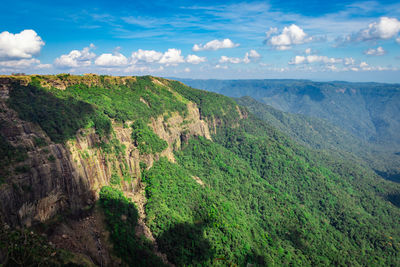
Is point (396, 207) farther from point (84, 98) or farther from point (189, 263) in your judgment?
point (84, 98)

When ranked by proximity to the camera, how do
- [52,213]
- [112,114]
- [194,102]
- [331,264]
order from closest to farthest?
[52,213], [112,114], [331,264], [194,102]

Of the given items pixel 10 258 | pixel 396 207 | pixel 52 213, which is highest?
pixel 10 258

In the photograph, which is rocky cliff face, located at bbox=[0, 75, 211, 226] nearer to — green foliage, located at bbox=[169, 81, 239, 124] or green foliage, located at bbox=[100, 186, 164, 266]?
green foliage, located at bbox=[100, 186, 164, 266]

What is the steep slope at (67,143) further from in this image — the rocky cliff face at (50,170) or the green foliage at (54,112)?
the rocky cliff face at (50,170)

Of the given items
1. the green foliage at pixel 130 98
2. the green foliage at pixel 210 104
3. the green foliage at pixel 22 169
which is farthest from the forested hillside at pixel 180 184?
the green foliage at pixel 210 104

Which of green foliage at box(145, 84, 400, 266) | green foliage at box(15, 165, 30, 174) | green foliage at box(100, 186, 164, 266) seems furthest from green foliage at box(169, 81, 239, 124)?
green foliage at box(15, 165, 30, 174)

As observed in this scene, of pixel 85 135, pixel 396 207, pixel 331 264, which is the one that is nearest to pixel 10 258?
pixel 85 135

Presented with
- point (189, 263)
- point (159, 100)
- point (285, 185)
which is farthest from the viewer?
point (285, 185)
